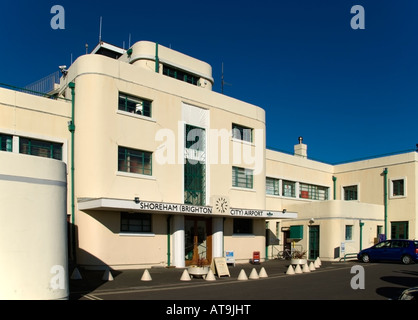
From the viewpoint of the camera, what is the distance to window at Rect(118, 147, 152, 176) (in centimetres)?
2031

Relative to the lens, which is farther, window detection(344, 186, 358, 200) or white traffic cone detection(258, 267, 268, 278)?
window detection(344, 186, 358, 200)

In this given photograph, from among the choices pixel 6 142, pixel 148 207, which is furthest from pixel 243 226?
pixel 6 142

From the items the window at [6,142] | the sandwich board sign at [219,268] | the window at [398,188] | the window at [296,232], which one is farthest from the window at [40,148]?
the window at [398,188]

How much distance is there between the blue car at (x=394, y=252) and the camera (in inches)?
1012

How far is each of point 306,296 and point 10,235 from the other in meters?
7.91

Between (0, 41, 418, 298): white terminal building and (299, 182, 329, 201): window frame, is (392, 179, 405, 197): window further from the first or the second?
(299, 182, 329, 201): window frame

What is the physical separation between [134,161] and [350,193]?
71.1ft

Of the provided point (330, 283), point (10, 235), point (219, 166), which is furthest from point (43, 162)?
point (219, 166)

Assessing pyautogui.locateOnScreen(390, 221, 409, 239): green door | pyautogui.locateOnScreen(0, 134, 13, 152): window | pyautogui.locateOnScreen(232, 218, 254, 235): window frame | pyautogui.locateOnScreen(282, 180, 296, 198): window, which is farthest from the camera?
pyautogui.locateOnScreen(282, 180, 296, 198): window

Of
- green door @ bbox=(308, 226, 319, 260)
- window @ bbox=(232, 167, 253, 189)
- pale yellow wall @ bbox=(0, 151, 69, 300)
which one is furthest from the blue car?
pale yellow wall @ bbox=(0, 151, 69, 300)

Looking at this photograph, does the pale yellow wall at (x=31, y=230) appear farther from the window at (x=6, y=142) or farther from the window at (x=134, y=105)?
the window at (x=134, y=105)

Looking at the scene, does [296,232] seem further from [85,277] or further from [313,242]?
[85,277]

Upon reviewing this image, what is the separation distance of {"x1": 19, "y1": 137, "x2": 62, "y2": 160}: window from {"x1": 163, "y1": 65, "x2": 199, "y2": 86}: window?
8130 mm

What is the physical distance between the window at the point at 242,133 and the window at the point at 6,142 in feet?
39.3
